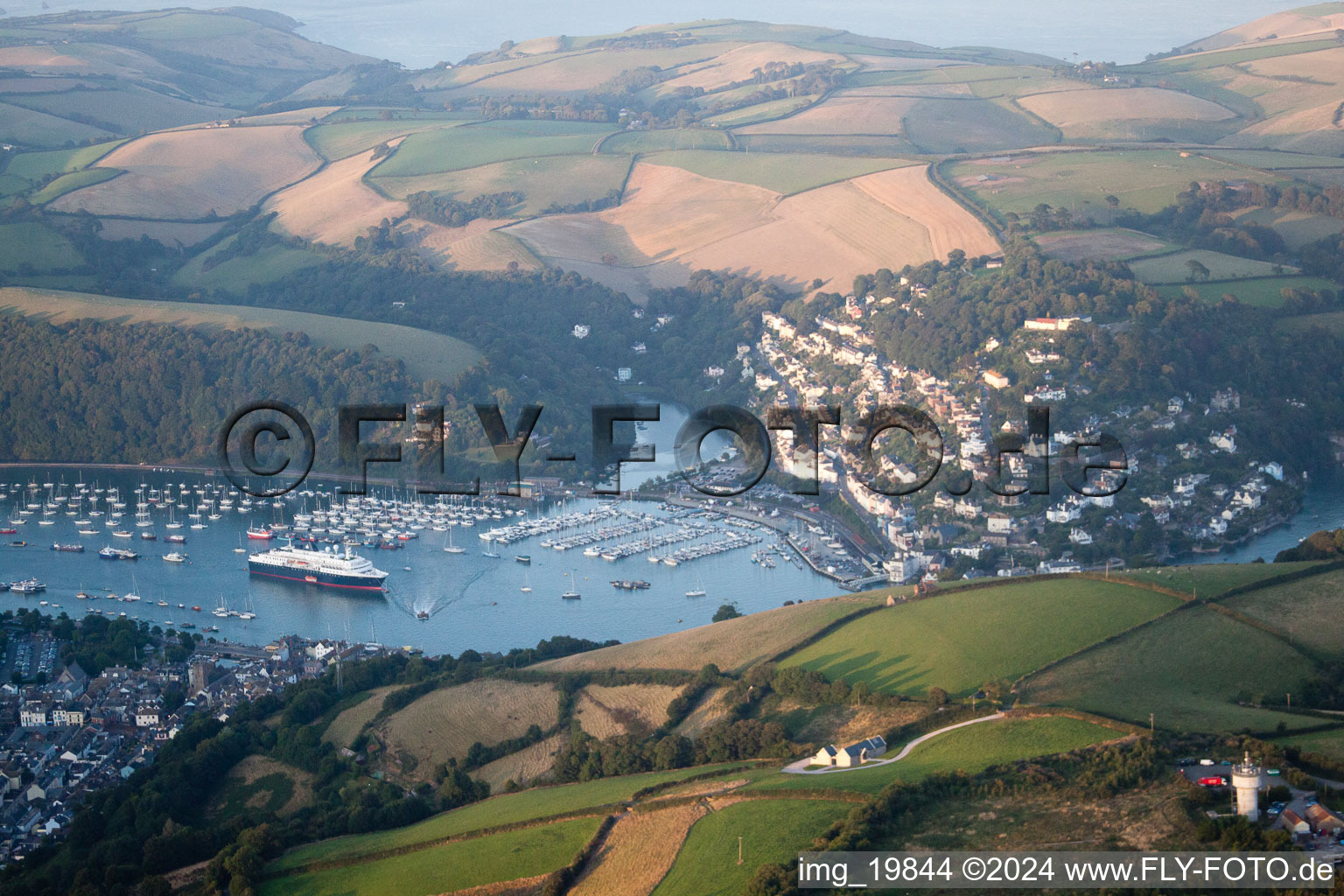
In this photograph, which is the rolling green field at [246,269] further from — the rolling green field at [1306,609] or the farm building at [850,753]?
the farm building at [850,753]

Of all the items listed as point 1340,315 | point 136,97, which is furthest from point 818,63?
point 1340,315

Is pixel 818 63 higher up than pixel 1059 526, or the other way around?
pixel 818 63

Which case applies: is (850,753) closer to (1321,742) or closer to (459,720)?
(1321,742)

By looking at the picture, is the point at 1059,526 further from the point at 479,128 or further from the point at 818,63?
the point at 818,63

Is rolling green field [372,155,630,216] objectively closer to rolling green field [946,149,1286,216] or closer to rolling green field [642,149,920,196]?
rolling green field [642,149,920,196]

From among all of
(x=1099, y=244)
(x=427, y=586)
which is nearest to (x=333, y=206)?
(x=1099, y=244)
